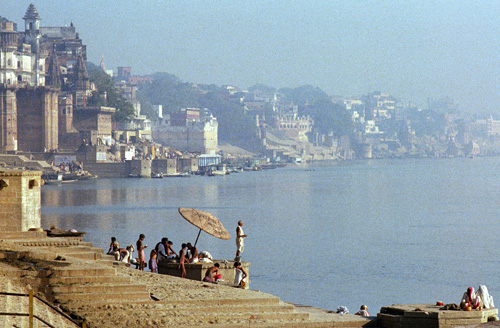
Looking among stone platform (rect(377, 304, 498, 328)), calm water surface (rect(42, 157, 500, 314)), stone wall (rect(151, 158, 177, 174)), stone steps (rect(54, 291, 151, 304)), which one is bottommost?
calm water surface (rect(42, 157, 500, 314))

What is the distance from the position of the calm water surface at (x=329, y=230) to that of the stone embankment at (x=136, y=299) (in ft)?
27.4

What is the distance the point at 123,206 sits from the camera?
Answer: 149 feet

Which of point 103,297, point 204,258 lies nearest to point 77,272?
point 103,297

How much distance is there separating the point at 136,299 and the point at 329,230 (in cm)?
2659

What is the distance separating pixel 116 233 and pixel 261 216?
10560 millimetres

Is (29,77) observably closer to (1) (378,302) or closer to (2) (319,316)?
(1) (378,302)

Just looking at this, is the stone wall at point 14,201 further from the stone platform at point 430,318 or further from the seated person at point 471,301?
the seated person at point 471,301

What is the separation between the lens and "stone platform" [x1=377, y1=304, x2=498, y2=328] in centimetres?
1033

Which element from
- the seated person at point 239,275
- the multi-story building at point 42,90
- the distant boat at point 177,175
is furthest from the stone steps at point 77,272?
the distant boat at point 177,175

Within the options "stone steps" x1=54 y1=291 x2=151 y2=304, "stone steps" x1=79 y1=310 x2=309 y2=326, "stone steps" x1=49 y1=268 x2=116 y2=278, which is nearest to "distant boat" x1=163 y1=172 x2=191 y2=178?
"stone steps" x1=49 y1=268 x2=116 y2=278

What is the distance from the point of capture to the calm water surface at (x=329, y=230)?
865 inches

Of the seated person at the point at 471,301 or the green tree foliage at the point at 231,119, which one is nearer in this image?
the seated person at the point at 471,301

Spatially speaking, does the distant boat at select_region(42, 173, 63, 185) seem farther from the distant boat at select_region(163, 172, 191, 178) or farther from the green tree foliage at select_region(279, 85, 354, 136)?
the green tree foliage at select_region(279, 85, 354, 136)

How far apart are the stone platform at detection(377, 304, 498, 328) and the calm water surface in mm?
8087
